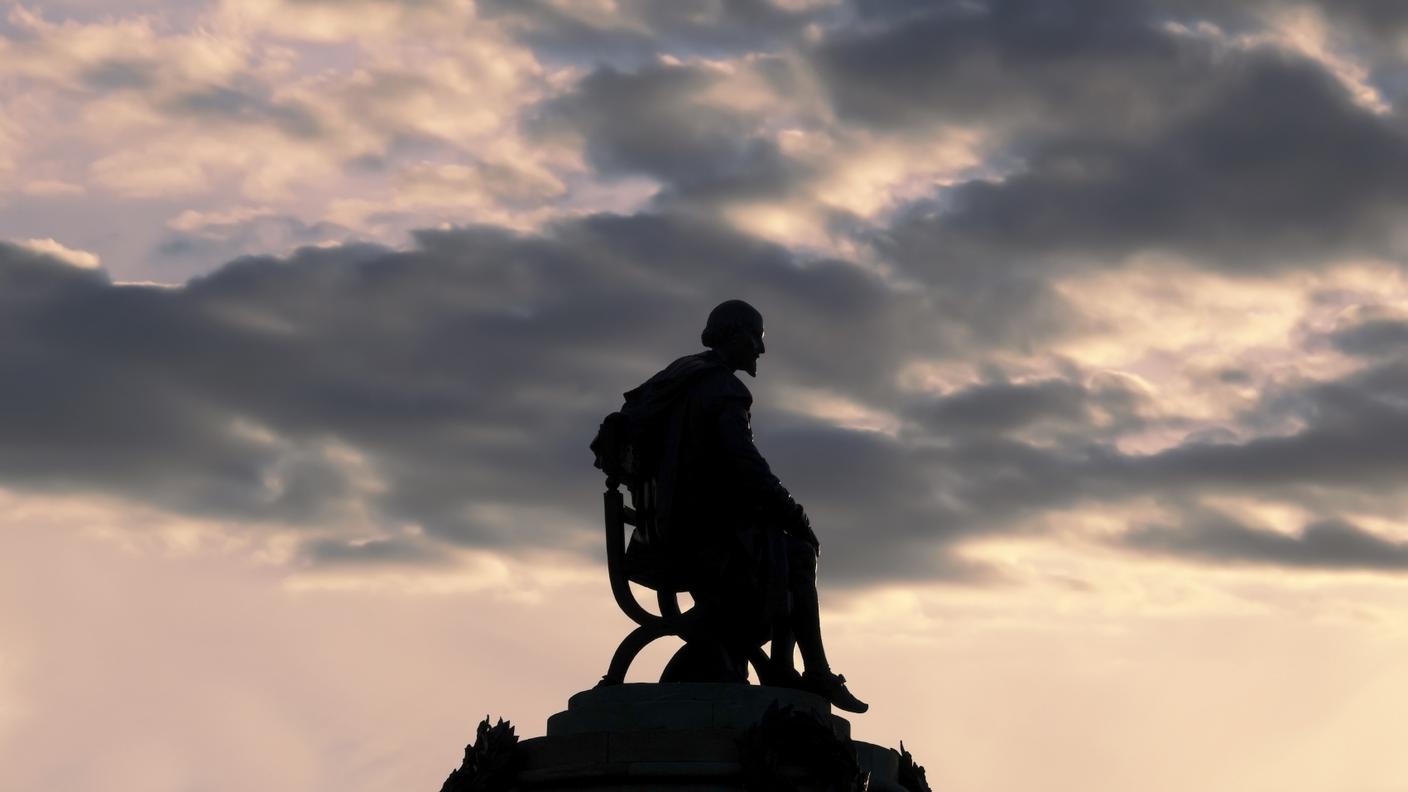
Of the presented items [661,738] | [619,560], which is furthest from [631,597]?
[661,738]

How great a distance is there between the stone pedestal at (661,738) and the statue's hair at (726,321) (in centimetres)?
372

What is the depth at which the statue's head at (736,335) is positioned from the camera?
70.6 feet

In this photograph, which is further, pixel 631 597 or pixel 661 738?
pixel 631 597

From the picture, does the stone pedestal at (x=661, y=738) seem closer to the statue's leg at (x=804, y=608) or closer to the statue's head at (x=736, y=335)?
the statue's leg at (x=804, y=608)

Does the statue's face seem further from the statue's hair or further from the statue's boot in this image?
the statue's boot

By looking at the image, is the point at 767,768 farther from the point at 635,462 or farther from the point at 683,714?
the point at 635,462

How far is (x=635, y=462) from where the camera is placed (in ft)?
69.9

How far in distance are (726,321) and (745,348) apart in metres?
0.33

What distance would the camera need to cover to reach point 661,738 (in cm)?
1897

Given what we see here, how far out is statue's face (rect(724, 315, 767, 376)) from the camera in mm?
21516

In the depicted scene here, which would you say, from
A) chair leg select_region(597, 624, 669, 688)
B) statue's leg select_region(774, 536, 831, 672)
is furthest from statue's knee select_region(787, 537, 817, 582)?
chair leg select_region(597, 624, 669, 688)

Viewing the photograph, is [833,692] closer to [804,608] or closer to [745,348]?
[804,608]

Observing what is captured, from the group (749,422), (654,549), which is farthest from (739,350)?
(654,549)

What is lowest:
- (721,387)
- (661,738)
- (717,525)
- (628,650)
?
(661,738)
